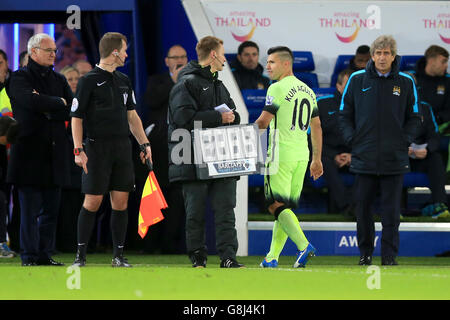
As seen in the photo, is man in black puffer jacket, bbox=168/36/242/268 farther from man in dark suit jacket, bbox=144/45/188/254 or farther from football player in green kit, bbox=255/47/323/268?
man in dark suit jacket, bbox=144/45/188/254

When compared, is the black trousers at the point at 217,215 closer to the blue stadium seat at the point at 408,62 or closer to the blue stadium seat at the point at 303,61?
the blue stadium seat at the point at 303,61

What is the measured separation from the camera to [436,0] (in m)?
12.7

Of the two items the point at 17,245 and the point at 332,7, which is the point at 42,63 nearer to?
the point at 17,245

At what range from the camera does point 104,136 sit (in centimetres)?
724

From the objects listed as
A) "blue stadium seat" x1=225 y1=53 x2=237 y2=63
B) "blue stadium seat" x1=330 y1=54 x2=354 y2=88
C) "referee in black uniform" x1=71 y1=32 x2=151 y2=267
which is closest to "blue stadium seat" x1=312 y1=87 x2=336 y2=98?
"blue stadium seat" x1=330 y1=54 x2=354 y2=88

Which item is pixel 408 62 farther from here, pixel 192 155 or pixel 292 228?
pixel 192 155

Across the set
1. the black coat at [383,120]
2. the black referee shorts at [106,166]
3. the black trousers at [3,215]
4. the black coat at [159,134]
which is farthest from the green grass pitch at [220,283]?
the black coat at [159,134]

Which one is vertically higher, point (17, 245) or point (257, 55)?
point (257, 55)

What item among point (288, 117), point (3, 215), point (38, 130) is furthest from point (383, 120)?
point (3, 215)

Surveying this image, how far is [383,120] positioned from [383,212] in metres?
0.77

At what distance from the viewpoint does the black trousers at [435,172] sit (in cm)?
1034

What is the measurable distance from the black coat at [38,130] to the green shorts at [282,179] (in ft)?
5.47
